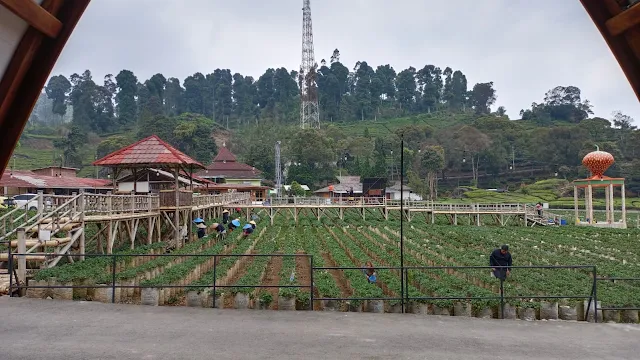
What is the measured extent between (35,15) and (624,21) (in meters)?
5.52

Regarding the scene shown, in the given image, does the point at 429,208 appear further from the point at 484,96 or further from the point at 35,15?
the point at 484,96

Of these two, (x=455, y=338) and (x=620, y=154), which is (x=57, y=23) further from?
(x=620, y=154)

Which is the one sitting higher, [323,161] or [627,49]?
[323,161]

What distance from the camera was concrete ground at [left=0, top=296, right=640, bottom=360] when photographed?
23.9 ft

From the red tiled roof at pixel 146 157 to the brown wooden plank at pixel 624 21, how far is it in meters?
20.2

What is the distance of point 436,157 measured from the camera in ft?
270

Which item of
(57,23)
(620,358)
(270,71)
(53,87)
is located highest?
(270,71)

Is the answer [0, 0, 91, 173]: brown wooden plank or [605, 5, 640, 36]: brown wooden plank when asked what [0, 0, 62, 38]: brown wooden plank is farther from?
[605, 5, 640, 36]: brown wooden plank

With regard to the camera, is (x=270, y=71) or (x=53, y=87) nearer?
(x=53, y=87)

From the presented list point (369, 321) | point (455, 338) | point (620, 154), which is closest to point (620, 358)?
point (455, 338)

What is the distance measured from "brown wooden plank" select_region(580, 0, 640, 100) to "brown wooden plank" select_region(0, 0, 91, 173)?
17.1 ft

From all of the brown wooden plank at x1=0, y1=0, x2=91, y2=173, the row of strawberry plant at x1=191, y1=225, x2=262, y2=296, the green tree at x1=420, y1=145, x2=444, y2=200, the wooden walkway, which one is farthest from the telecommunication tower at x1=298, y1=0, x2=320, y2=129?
the brown wooden plank at x1=0, y1=0, x2=91, y2=173

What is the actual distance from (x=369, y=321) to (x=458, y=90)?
517 feet

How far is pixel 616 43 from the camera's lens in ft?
14.2
